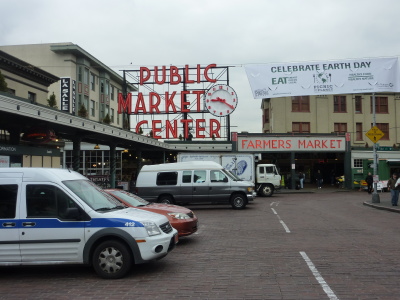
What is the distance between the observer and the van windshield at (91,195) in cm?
787

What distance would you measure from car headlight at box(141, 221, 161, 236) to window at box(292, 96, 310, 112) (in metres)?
42.6

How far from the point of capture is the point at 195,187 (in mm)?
21438

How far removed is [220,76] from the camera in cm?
4516

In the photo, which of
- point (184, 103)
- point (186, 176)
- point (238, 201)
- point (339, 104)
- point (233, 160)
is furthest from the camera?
point (339, 104)

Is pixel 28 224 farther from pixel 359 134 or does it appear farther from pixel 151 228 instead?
pixel 359 134

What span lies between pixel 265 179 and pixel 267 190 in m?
0.83

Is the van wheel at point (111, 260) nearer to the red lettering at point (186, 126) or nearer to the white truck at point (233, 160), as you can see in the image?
the white truck at point (233, 160)

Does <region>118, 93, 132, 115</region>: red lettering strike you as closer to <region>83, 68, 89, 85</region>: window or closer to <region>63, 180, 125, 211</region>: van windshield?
<region>83, 68, 89, 85</region>: window

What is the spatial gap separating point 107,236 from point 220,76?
127 ft

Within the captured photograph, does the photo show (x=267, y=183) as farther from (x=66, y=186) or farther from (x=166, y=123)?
(x=66, y=186)

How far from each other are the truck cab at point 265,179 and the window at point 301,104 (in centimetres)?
1797

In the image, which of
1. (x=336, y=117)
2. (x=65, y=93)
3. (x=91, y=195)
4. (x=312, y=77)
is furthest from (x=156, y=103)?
(x=91, y=195)

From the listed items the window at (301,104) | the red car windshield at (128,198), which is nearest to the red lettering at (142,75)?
the window at (301,104)

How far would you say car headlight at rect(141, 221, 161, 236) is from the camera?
7.63 m
